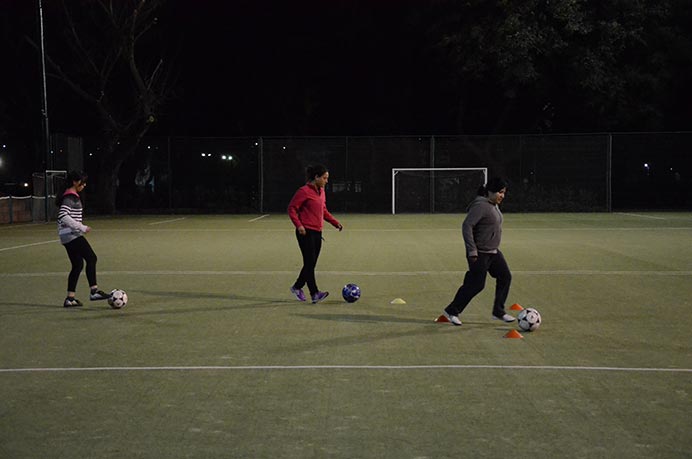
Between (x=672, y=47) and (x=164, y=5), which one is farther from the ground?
(x=164, y=5)

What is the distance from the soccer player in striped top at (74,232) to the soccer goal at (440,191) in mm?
24163

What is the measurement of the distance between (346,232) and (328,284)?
10906 millimetres

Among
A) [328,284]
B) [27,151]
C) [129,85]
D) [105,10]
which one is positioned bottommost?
[328,284]

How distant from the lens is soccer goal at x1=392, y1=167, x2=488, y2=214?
3447cm

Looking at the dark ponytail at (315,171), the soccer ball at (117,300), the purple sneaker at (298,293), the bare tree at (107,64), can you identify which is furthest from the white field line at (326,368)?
the bare tree at (107,64)

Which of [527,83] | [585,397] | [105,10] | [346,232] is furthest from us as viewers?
[527,83]

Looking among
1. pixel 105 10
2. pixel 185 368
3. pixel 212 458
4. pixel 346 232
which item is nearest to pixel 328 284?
pixel 185 368

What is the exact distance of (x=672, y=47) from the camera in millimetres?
35562

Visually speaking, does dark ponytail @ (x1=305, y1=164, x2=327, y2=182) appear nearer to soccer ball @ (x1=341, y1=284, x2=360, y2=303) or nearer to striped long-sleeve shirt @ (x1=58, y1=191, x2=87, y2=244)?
soccer ball @ (x1=341, y1=284, x2=360, y2=303)

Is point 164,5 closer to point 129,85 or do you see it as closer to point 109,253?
point 129,85

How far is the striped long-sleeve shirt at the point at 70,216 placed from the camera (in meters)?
10.4

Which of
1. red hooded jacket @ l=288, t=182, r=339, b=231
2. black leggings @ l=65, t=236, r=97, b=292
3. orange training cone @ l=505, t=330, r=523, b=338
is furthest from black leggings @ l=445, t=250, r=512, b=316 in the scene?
black leggings @ l=65, t=236, r=97, b=292

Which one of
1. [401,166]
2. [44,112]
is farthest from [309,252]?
[401,166]

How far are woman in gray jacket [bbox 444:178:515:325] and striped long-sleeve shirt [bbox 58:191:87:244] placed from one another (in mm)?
4826
